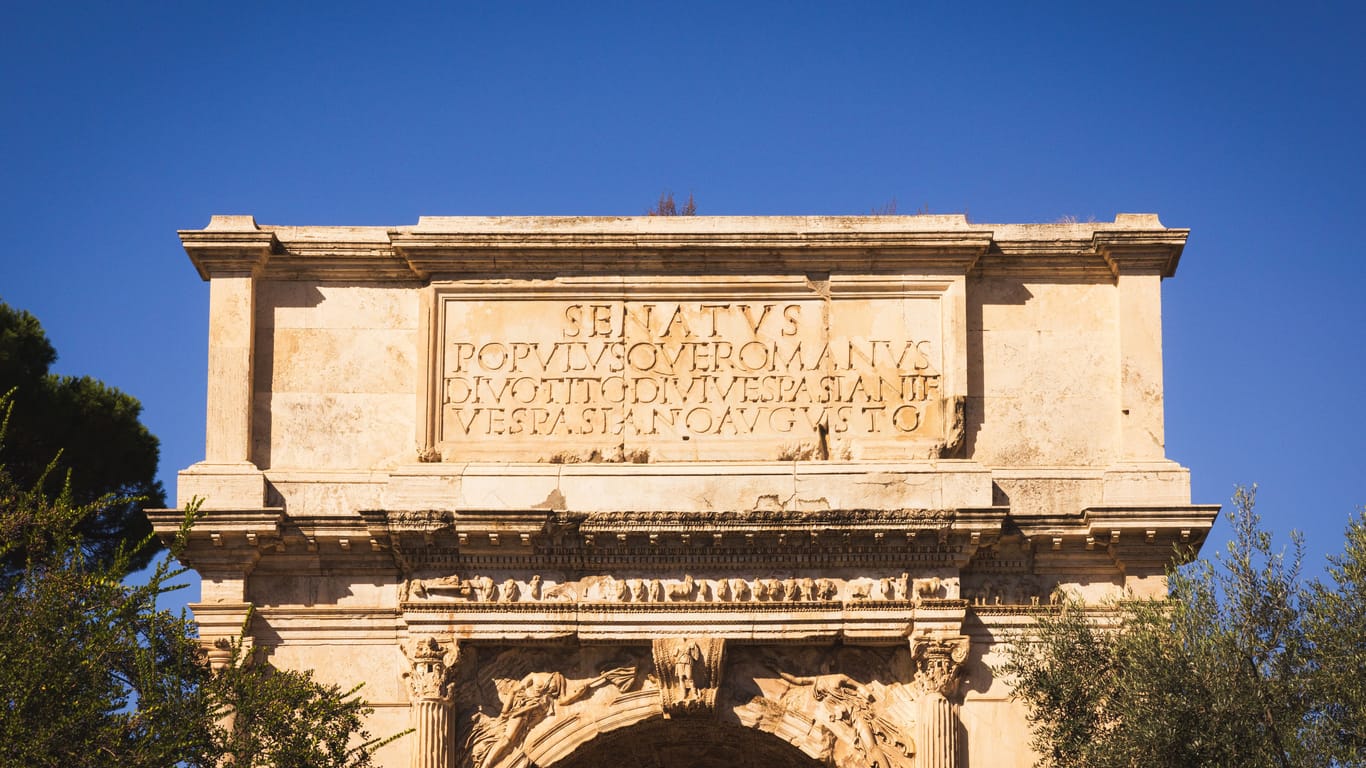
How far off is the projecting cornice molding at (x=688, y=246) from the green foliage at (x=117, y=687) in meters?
2.83

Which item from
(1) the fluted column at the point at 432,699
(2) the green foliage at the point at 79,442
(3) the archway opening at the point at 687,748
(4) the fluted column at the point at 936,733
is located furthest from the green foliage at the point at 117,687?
(2) the green foliage at the point at 79,442

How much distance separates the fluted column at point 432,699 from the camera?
2000cm

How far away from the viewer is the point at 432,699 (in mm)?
20078

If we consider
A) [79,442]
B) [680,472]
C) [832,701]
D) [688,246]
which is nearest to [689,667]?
[832,701]

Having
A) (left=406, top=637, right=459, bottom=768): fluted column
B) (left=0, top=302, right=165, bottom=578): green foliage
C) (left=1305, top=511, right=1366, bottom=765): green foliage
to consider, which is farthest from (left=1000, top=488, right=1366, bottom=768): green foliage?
(left=0, top=302, right=165, bottom=578): green foliage

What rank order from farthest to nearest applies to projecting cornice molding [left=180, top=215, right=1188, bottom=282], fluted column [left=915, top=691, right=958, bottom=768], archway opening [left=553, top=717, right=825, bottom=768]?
projecting cornice molding [left=180, top=215, right=1188, bottom=282], archway opening [left=553, top=717, right=825, bottom=768], fluted column [left=915, top=691, right=958, bottom=768]

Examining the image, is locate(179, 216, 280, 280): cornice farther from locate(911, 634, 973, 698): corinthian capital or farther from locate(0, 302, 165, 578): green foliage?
locate(911, 634, 973, 698): corinthian capital

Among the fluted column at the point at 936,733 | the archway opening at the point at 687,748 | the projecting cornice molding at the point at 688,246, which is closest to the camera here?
the fluted column at the point at 936,733

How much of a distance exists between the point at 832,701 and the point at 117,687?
556 centimetres

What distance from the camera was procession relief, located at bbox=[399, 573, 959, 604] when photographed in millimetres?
20172

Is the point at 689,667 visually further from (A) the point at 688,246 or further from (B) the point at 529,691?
(A) the point at 688,246

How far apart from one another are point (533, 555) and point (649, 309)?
230 cm

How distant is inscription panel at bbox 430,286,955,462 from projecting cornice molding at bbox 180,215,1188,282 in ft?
0.87

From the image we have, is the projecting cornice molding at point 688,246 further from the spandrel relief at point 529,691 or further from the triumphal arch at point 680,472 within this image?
the spandrel relief at point 529,691
